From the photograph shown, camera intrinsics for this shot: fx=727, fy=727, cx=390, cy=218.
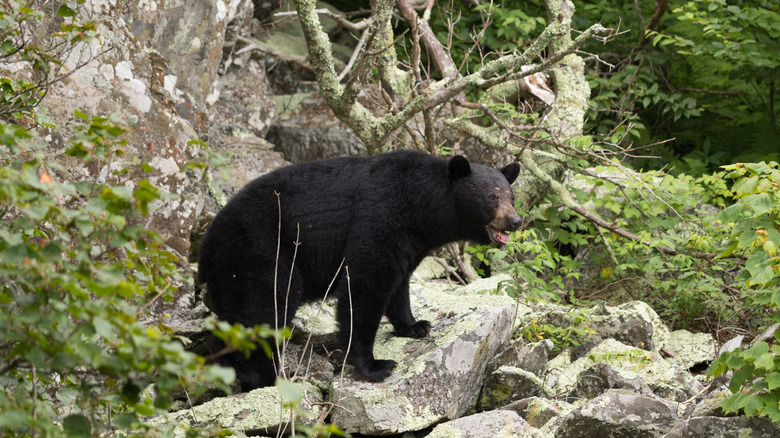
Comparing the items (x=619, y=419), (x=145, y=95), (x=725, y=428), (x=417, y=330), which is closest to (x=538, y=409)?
(x=619, y=419)

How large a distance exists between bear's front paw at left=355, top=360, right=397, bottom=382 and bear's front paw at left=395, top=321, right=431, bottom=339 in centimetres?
59

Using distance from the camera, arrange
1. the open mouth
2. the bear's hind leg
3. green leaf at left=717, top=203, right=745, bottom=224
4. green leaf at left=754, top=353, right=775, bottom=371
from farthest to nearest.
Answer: the open mouth < the bear's hind leg < green leaf at left=717, top=203, right=745, bottom=224 < green leaf at left=754, top=353, right=775, bottom=371

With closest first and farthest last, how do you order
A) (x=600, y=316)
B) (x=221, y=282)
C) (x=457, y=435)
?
1. (x=457, y=435)
2. (x=221, y=282)
3. (x=600, y=316)

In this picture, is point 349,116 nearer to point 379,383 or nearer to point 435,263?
point 435,263

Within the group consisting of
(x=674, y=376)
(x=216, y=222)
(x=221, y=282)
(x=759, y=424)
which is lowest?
(x=674, y=376)

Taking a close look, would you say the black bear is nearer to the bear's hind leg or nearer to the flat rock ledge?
the bear's hind leg

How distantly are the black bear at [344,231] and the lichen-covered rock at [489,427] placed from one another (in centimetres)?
73

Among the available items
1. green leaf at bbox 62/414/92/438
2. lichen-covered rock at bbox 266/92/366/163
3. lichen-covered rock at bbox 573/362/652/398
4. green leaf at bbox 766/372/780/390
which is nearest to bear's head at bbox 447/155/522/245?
lichen-covered rock at bbox 573/362/652/398

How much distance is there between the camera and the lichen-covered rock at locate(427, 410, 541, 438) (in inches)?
173

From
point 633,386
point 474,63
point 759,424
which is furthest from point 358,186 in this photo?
point 474,63

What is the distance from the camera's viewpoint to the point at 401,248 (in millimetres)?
5285

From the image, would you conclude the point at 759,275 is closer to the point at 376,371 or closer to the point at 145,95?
the point at 376,371

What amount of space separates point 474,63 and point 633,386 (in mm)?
7096

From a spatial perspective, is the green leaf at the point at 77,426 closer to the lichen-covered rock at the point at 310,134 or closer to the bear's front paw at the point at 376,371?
the bear's front paw at the point at 376,371
